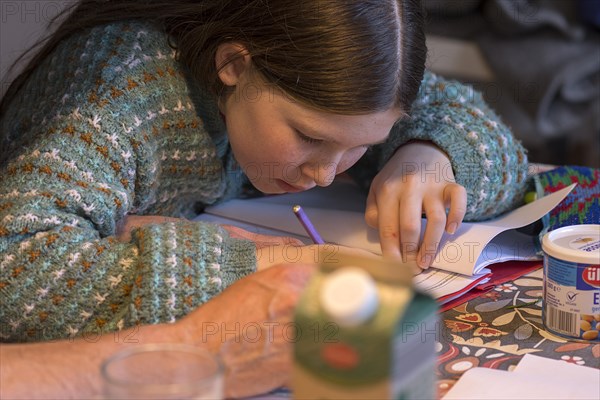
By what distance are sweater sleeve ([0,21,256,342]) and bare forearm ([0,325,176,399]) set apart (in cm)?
7

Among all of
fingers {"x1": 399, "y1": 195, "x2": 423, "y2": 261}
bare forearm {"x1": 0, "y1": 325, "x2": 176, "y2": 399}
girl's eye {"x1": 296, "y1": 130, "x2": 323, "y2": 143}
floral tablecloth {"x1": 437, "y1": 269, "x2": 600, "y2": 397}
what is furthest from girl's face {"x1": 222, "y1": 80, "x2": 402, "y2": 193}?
bare forearm {"x1": 0, "y1": 325, "x2": 176, "y2": 399}

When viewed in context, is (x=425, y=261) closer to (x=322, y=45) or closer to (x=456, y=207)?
(x=456, y=207)

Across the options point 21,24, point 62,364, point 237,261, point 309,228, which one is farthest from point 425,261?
point 21,24

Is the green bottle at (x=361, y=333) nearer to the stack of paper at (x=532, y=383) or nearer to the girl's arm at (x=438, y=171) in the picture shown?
the stack of paper at (x=532, y=383)

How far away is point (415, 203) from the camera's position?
3.77 feet

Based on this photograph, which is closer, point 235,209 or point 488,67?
point 235,209

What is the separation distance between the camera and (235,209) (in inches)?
53.6

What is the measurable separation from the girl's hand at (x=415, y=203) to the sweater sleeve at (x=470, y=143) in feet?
0.10

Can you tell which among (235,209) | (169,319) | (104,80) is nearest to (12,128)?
(104,80)

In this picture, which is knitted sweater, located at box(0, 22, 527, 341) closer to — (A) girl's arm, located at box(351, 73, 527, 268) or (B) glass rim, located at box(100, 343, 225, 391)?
(A) girl's arm, located at box(351, 73, 527, 268)

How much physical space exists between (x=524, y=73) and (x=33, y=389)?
6.63 feet

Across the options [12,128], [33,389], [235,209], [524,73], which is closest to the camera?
[33,389]

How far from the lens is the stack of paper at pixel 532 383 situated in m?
0.80

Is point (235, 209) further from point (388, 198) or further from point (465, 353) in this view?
point (465, 353)
